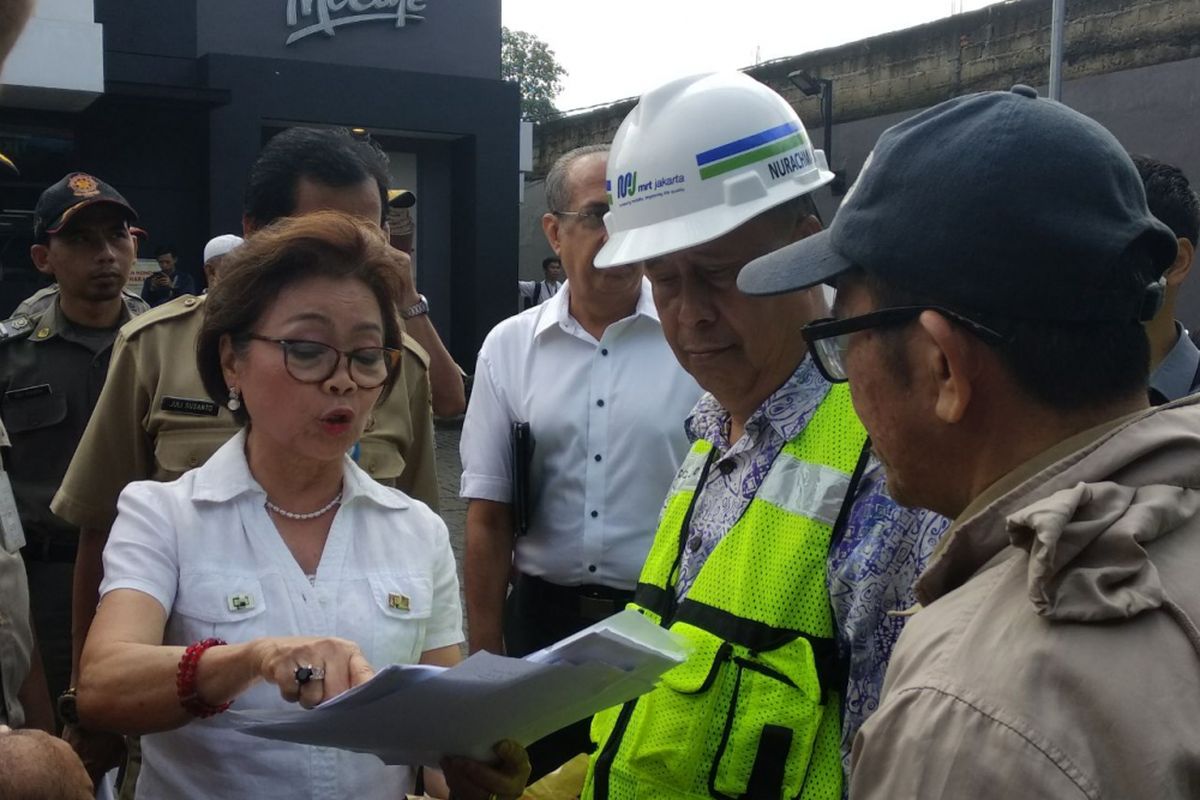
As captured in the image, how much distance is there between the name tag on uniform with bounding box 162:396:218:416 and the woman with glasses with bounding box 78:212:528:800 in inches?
16.9

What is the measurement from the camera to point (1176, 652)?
39.0 inches

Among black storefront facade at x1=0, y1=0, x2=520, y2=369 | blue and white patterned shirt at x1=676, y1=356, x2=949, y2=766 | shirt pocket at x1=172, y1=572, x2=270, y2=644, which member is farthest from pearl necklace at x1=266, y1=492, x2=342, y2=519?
black storefront facade at x1=0, y1=0, x2=520, y2=369

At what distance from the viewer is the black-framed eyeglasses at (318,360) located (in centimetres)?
217

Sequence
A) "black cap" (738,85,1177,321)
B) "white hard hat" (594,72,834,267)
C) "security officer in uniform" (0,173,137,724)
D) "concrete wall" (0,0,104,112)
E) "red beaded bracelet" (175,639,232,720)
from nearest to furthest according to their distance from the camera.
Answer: "black cap" (738,85,1177,321), "red beaded bracelet" (175,639,232,720), "white hard hat" (594,72,834,267), "security officer in uniform" (0,173,137,724), "concrete wall" (0,0,104,112)

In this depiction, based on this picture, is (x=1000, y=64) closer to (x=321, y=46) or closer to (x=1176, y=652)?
(x=321, y=46)

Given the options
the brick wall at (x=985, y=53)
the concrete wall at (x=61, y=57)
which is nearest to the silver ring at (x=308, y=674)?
the concrete wall at (x=61, y=57)

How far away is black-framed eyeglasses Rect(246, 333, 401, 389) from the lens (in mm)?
2170

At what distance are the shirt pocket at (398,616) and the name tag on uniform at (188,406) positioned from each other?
0.88 m

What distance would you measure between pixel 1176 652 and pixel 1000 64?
52.7 feet

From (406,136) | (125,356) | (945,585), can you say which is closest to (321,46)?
(406,136)

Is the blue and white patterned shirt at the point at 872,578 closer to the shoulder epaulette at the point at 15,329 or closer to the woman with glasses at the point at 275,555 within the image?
the woman with glasses at the point at 275,555

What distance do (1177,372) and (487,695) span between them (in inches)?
88.3

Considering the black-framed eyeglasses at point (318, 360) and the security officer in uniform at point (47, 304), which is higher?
the security officer in uniform at point (47, 304)

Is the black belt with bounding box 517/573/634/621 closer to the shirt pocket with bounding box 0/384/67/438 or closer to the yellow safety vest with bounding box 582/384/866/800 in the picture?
the yellow safety vest with bounding box 582/384/866/800
